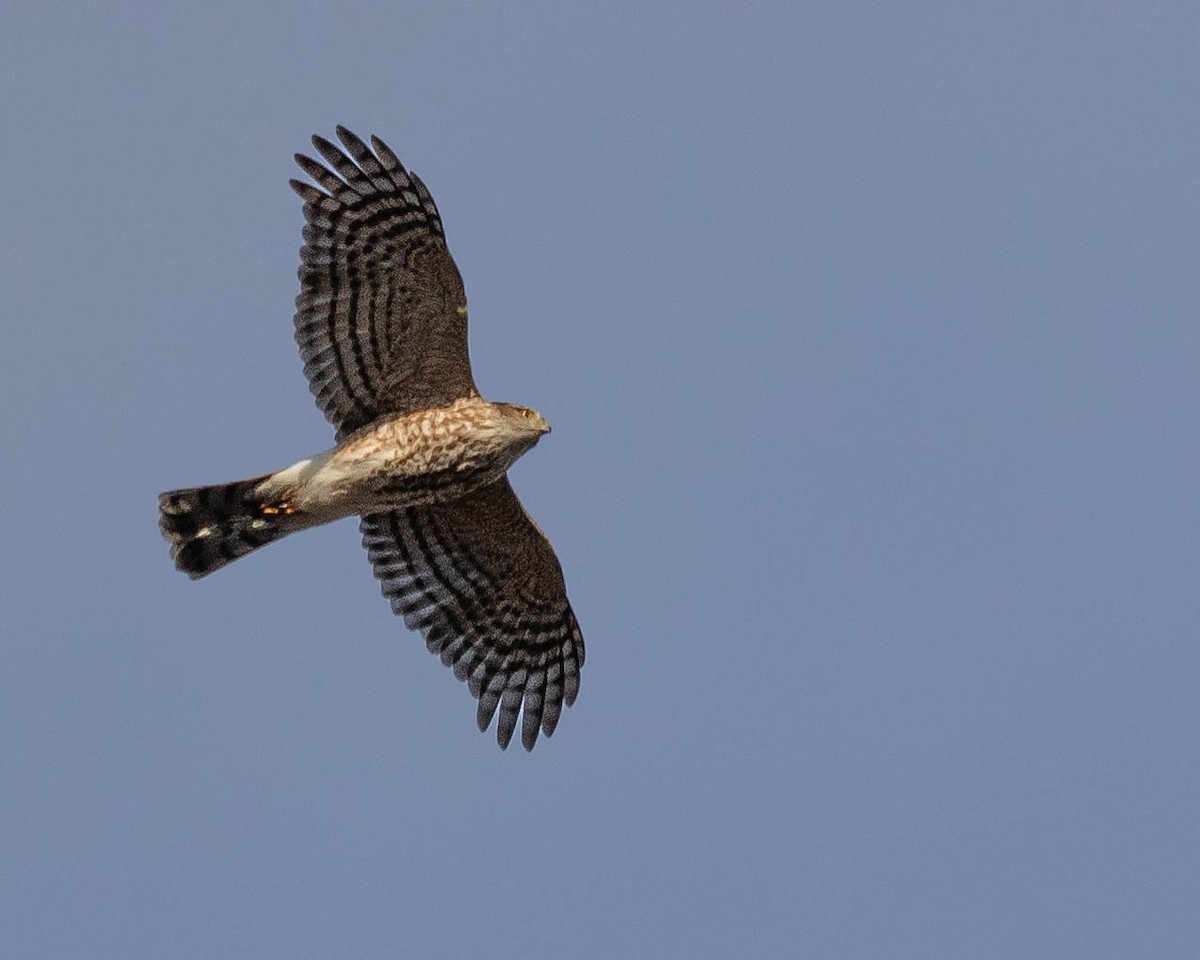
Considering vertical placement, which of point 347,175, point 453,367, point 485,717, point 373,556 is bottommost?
point 485,717

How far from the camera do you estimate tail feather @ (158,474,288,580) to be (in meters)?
16.7

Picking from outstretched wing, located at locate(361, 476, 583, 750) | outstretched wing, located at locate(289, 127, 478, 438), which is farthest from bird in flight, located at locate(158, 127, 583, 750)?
outstretched wing, located at locate(361, 476, 583, 750)

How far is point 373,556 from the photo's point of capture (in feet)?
57.7

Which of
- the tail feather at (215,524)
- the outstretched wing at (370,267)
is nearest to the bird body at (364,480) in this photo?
the tail feather at (215,524)

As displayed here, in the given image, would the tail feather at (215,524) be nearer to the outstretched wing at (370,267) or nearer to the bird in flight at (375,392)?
the bird in flight at (375,392)

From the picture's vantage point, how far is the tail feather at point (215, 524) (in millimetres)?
16719

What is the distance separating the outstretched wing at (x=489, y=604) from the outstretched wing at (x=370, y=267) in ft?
5.11

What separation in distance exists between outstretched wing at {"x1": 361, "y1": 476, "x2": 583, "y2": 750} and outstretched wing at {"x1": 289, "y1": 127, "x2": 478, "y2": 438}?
156cm

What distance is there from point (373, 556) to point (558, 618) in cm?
152

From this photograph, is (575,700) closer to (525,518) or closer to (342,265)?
(525,518)

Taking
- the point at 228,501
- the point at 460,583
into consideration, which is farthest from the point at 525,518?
the point at 228,501

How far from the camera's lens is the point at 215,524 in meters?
16.8

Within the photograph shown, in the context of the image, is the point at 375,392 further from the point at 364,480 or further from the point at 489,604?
the point at 489,604

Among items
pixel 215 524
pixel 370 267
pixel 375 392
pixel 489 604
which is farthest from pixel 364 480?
pixel 489 604
